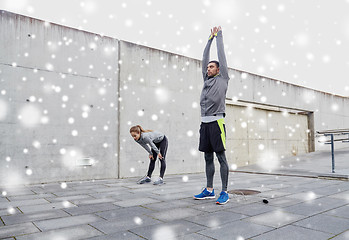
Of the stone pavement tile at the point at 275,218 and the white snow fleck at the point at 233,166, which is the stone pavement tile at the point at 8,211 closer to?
the stone pavement tile at the point at 275,218

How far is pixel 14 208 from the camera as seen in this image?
318 centimetres

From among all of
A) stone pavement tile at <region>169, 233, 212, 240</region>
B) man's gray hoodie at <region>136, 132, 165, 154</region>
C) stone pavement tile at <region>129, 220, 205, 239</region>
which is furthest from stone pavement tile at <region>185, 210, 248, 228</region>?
man's gray hoodie at <region>136, 132, 165, 154</region>

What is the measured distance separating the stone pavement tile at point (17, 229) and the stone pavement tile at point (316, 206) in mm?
2597

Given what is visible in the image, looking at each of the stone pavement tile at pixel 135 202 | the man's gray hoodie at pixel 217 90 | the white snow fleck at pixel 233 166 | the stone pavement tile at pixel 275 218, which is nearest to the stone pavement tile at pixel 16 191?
the stone pavement tile at pixel 135 202

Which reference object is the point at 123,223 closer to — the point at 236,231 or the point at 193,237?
the point at 193,237

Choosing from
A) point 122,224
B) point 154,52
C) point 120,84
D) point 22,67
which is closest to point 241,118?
point 154,52

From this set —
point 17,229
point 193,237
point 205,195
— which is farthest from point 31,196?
point 193,237

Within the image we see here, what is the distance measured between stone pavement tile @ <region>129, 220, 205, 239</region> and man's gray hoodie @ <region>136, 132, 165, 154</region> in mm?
2532

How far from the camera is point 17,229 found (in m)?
2.35

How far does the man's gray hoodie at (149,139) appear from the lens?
4945 millimetres

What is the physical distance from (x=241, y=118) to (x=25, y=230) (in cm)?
805

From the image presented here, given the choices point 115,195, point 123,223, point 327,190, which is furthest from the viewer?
point 327,190

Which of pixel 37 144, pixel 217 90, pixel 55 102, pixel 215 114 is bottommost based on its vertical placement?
pixel 37 144

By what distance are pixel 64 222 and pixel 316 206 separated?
2.77 metres
